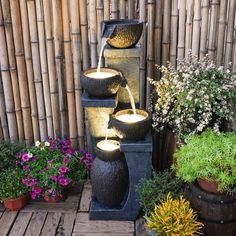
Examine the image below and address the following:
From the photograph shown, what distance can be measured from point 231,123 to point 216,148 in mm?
789

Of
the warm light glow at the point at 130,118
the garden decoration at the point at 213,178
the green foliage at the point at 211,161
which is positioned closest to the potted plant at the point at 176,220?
the garden decoration at the point at 213,178

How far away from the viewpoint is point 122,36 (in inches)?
98.0

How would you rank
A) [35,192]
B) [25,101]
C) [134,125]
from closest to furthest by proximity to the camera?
[134,125] < [35,192] < [25,101]

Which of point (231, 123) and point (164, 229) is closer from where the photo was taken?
point (164, 229)

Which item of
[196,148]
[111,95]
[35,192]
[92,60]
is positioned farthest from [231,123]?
[35,192]

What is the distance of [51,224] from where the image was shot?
2701 millimetres

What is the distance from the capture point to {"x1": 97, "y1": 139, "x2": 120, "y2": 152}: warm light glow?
2594mm

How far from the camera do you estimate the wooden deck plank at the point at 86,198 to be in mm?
2875

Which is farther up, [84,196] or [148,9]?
[148,9]

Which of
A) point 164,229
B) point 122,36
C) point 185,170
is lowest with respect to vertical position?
point 164,229

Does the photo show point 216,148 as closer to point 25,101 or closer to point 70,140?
point 70,140

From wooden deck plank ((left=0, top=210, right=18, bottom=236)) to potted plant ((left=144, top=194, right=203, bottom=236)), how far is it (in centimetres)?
110

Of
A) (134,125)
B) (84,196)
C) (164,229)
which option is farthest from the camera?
(84,196)

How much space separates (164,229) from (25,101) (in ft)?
5.66
